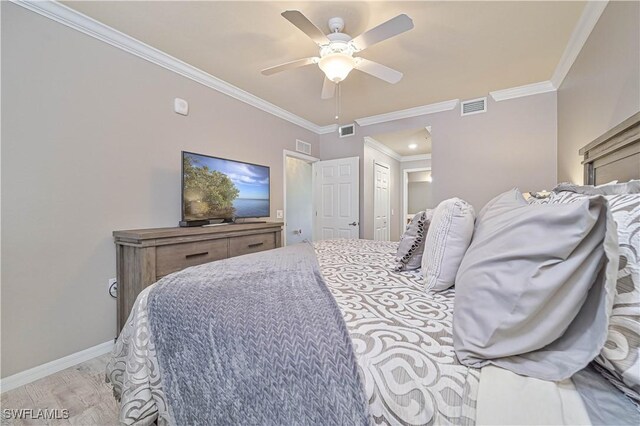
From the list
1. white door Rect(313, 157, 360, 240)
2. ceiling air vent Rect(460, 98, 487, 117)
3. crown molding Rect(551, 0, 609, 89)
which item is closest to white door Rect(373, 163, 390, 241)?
white door Rect(313, 157, 360, 240)

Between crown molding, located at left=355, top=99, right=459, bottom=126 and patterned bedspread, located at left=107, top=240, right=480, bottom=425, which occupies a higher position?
crown molding, located at left=355, top=99, right=459, bottom=126

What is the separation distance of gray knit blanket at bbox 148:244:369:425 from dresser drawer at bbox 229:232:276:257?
4.73ft

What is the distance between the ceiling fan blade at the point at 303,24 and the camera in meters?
1.53

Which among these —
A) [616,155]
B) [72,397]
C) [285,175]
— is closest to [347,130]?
[285,175]

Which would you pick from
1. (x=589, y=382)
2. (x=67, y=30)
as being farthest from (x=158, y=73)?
(x=589, y=382)

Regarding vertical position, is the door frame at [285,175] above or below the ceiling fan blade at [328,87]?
below

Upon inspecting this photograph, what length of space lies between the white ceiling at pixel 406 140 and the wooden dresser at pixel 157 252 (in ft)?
10.2

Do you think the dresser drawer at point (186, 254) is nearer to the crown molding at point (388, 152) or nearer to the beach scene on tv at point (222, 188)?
the beach scene on tv at point (222, 188)

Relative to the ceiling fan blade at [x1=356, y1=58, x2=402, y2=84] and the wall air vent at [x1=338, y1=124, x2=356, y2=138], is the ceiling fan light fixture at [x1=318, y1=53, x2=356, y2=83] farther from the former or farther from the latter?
the wall air vent at [x1=338, y1=124, x2=356, y2=138]

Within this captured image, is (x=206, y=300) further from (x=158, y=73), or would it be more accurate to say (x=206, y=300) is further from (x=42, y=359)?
(x=158, y=73)

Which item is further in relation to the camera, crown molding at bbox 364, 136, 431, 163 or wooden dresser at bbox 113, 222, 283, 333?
crown molding at bbox 364, 136, 431, 163

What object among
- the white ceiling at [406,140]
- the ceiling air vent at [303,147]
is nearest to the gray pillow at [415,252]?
the white ceiling at [406,140]

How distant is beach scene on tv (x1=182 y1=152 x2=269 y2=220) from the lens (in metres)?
2.49

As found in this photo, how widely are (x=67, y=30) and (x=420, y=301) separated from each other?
115 inches
